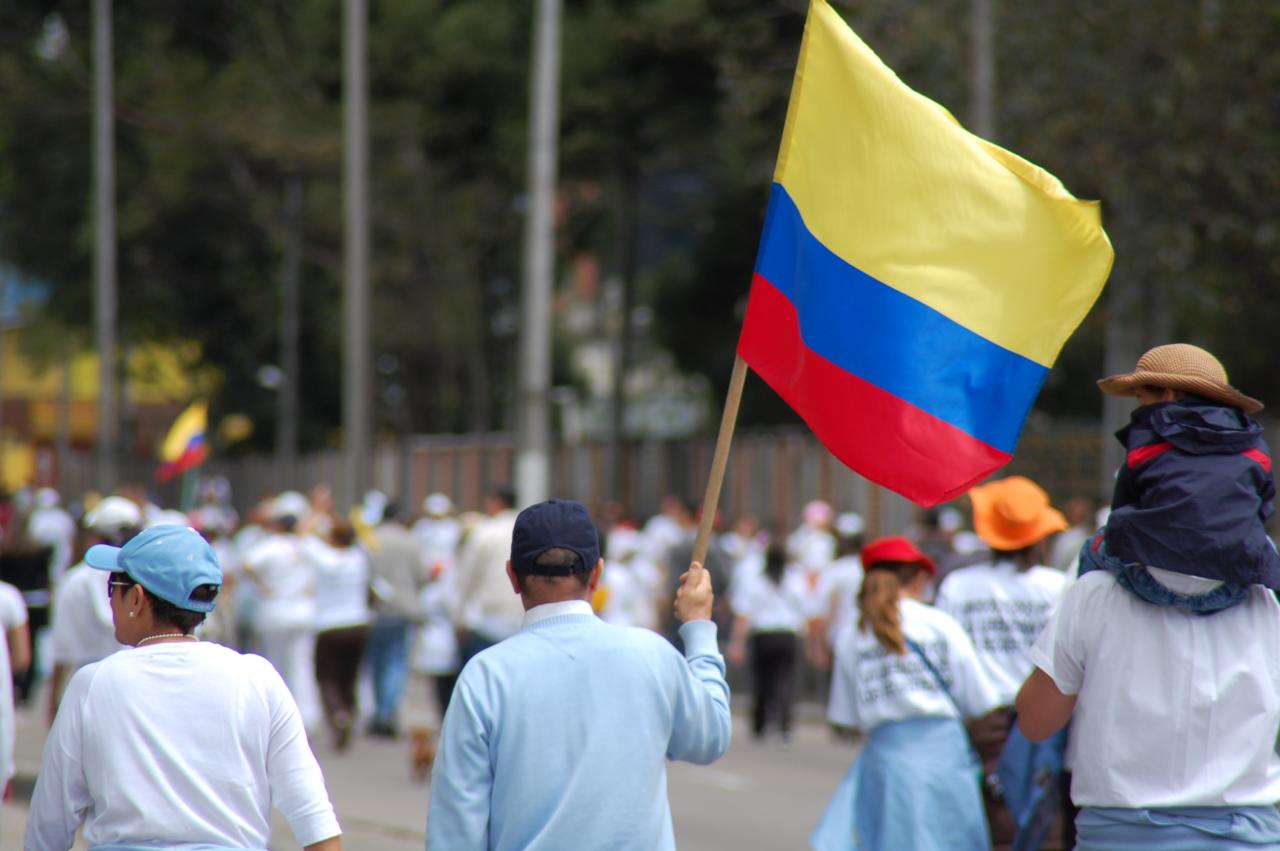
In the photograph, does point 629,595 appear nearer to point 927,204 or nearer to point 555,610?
point 927,204

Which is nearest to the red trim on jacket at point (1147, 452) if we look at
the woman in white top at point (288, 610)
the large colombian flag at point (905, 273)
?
the large colombian flag at point (905, 273)

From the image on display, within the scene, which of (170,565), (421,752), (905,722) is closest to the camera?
(170,565)

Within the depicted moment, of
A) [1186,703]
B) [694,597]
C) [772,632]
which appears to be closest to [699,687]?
[694,597]

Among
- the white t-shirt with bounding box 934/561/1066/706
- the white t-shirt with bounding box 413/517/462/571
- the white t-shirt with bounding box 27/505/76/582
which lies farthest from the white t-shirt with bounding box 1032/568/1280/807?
the white t-shirt with bounding box 27/505/76/582

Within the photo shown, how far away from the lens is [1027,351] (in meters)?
5.24

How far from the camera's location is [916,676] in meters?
6.99

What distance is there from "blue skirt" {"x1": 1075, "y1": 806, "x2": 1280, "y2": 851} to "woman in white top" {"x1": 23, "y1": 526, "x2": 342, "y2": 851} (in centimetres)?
180

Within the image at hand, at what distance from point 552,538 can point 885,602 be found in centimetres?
288

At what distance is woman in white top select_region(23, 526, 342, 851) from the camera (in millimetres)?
4383

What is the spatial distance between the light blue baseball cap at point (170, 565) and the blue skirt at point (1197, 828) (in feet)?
7.06

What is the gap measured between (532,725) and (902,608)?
10.3 ft

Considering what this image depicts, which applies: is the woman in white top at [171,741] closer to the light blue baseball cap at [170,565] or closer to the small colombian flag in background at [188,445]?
the light blue baseball cap at [170,565]

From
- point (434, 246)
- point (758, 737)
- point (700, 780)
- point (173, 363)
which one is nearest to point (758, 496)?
point (758, 737)

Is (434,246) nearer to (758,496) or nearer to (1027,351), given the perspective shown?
(758,496)
